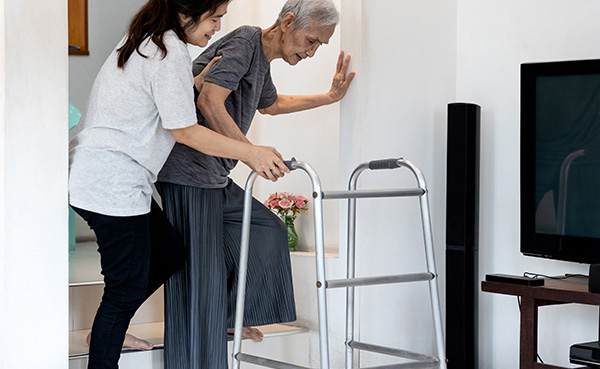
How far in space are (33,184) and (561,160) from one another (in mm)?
1802

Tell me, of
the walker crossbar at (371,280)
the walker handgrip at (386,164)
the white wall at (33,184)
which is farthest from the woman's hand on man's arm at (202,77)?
the walker crossbar at (371,280)

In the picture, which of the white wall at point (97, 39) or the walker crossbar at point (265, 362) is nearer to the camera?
the walker crossbar at point (265, 362)

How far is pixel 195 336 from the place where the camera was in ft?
8.34

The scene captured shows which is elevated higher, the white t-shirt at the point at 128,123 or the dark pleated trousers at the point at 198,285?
the white t-shirt at the point at 128,123

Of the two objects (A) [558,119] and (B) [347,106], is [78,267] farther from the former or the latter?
(A) [558,119]

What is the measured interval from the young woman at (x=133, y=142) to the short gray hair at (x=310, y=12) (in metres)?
0.53

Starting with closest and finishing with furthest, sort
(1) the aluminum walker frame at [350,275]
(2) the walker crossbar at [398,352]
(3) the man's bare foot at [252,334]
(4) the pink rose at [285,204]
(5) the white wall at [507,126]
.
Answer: (1) the aluminum walker frame at [350,275], (2) the walker crossbar at [398,352], (3) the man's bare foot at [252,334], (5) the white wall at [507,126], (4) the pink rose at [285,204]

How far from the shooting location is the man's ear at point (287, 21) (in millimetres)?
Answer: 2686

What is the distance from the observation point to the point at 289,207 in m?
3.42

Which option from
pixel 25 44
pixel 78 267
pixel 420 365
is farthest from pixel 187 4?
pixel 78 267

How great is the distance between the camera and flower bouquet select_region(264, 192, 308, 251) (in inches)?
134

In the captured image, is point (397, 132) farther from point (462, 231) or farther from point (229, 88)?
point (229, 88)

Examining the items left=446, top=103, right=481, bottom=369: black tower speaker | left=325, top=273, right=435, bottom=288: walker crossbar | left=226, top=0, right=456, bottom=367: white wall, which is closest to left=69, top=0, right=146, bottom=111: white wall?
left=226, top=0, right=456, bottom=367: white wall

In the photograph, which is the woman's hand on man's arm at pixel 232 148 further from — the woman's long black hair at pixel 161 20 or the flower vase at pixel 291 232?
the flower vase at pixel 291 232
